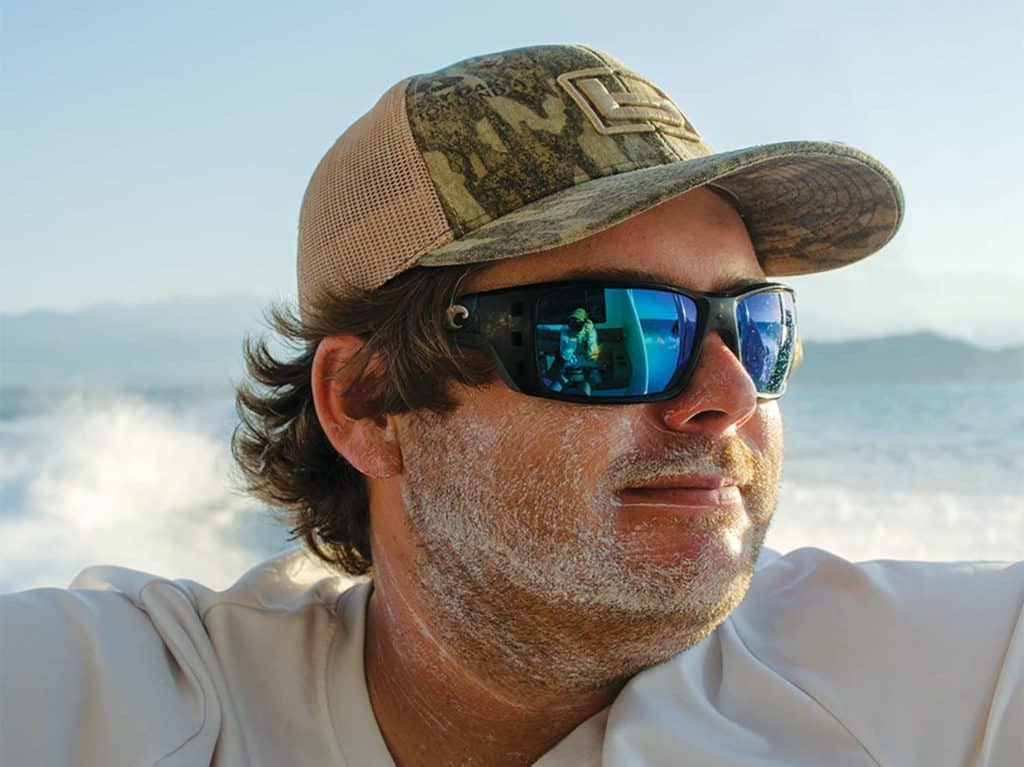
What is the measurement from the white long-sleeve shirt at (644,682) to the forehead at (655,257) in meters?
0.67

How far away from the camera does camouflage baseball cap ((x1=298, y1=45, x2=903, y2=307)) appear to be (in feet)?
6.83

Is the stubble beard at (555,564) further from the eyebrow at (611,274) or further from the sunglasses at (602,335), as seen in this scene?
the eyebrow at (611,274)

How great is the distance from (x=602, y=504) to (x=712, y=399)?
11.5 inches

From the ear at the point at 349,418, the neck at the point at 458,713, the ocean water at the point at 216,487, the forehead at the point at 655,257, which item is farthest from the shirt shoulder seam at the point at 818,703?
the ocean water at the point at 216,487

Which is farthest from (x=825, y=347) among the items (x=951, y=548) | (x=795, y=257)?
(x=795, y=257)

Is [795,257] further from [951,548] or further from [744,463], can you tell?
[951,548]

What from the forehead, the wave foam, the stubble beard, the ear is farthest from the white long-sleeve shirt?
the wave foam

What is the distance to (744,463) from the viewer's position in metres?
2.15

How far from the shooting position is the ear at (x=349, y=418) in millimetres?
2418

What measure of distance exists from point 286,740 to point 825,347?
1861 cm

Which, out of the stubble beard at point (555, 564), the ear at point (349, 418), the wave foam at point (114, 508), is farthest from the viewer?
the wave foam at point (114, 508)

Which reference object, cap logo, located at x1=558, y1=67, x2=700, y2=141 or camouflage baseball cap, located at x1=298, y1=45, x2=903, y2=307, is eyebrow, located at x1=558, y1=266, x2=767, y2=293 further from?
cap logo, located at x1=558, y1=67, x2=700, y2=141

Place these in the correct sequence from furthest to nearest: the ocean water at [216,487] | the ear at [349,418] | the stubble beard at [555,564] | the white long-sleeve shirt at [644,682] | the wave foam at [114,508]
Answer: the ocean water at [216,487], the wave foam at [114,508], the ear at [349,418], the stubble beard at [555,564], the white long-sleeve shirt at [644,682]

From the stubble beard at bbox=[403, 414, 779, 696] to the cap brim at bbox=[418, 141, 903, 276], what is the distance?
368 millimetres
